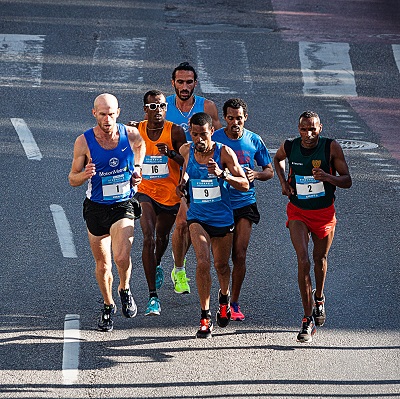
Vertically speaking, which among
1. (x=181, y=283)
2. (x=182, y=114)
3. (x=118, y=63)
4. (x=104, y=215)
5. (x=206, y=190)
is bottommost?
(x=118, y=63)

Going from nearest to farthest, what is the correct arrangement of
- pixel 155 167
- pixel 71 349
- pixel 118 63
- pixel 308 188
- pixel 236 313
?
pixel 71 349 → pixel 308 188 → pixel 236 313 → pixel 155 167 → pixel 118 63

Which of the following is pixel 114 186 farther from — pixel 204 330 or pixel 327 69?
pixel 327 69

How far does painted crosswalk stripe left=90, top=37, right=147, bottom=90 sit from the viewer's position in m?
22.0

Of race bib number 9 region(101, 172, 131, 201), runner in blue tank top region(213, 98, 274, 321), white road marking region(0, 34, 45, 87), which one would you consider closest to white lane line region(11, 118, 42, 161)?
white road marking region(0, 34, 45, 87)

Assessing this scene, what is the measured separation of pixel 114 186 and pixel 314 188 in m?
1.91

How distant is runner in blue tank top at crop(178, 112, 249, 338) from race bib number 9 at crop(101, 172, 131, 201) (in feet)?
1.78

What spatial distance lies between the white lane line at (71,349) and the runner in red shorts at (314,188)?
2.21 meters

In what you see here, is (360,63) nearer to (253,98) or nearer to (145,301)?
(253,98)

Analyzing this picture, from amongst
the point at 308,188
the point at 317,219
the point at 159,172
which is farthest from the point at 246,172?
the point at 159,172

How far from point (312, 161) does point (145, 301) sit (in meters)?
2.33

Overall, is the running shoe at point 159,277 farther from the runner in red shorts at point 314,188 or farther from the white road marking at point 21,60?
the white road marking at point 21,60

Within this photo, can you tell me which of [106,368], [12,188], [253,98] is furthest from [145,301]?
[253,98]

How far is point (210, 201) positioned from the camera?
10602mm

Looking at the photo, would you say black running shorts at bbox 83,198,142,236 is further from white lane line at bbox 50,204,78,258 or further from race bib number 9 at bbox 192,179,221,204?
white lane line at bbox 50,204,78,258
